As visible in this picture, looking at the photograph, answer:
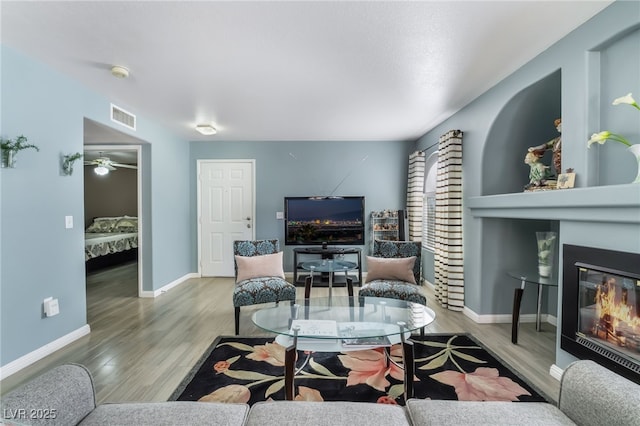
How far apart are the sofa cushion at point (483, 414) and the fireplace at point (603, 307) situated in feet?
3.22

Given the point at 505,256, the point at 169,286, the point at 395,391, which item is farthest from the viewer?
the point at 169,286

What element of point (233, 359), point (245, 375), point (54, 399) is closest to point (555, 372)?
point (245, 375)

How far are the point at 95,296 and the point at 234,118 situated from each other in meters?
3.15

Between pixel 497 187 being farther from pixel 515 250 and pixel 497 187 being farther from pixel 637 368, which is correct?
pixel 637 368

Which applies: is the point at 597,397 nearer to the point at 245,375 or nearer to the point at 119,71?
the point at 245,375

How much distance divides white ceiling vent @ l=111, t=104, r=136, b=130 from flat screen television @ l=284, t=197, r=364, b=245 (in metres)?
2.34

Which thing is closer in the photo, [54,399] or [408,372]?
[54,399]

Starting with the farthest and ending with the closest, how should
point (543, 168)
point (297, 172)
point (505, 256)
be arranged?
point (297, 172) → point (505, 256) → point (543, 168)

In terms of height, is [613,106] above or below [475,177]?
above

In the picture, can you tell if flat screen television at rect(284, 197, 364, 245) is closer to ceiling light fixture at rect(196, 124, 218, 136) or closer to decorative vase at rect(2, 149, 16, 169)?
ceiling light fixture at rect(196, 124, 218, 136)

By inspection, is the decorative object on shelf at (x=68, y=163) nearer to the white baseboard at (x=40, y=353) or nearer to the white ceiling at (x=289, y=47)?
the white ceiling at (x=289, y=47)

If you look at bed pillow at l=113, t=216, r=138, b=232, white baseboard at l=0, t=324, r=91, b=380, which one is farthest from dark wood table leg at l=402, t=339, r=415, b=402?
bed pillow at l=113, t=216, r=138, b=232

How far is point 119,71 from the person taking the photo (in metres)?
2.50

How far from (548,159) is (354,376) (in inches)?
111
